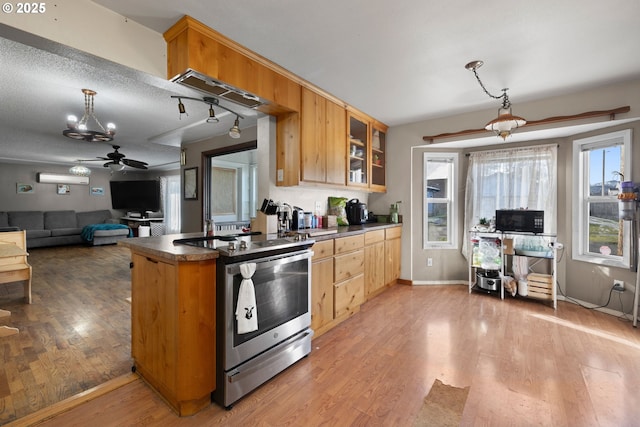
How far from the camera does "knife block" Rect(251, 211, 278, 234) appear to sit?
251 centimetres

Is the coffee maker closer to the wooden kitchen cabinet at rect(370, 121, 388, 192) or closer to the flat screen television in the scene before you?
the wooden kitchen cabinet at rect(370, 121, 388, 192)

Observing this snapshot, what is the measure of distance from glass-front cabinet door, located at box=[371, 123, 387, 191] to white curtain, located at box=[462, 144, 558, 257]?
121 cm

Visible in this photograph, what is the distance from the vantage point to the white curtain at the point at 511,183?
11.6 feet

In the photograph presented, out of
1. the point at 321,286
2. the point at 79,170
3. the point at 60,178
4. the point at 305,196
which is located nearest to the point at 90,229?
the point at 79,170

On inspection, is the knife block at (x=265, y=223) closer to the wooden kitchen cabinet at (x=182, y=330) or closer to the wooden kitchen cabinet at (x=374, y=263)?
the wooden kitchen cabinet at (x=182, y=330)

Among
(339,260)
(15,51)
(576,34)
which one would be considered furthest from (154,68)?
(576,34)

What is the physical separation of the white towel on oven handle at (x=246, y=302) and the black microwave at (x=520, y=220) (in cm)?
337

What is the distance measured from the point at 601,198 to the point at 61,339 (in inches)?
224

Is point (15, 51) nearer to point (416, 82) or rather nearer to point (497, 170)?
point (416, 82)

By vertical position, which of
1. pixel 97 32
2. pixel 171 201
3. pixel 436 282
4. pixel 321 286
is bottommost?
pixel 436 282

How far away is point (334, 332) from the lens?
2635 mm

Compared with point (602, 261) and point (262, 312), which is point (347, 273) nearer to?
point (262, 312)

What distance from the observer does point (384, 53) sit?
2.25m

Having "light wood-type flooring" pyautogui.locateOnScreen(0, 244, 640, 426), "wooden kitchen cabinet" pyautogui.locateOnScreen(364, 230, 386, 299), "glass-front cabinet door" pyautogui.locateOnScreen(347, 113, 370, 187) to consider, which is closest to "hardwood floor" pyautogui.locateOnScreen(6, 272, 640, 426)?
"light wood-type flooring" pyautogui.locateOnScreen(0, 244, 640, 426)
